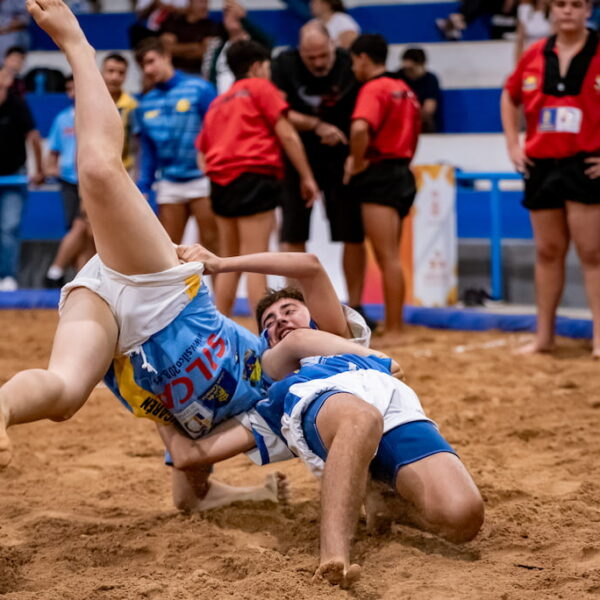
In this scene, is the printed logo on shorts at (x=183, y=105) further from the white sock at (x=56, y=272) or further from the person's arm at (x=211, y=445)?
the person's arm at (x=211, y=445)

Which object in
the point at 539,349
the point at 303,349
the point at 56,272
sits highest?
the point at 303,349

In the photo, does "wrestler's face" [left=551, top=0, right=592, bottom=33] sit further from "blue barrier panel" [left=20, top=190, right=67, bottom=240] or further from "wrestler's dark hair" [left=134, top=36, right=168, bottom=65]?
"blue barrier panel" [left=20, top=190, right=67, bottom=240]

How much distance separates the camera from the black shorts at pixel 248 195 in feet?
20.1

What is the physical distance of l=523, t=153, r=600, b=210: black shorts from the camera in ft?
18.6

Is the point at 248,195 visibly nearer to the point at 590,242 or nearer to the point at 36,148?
the point at 590,242

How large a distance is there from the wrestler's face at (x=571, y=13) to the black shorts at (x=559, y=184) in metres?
0.70

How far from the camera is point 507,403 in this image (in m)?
4.98

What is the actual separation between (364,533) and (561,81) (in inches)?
131

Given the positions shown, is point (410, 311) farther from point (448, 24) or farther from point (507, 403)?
point (448, 24)

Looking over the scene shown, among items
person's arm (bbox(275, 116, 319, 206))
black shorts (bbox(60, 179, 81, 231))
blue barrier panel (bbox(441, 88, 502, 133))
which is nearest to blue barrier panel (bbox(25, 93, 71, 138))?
black shorts (bbox(60, 179, 81, 231))

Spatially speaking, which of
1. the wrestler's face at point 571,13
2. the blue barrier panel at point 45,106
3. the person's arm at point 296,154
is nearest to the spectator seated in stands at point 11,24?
the blue barrier panel at point 45,106

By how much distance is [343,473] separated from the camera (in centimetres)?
285

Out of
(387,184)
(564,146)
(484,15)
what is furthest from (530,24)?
(564,146)

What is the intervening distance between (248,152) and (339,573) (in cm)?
375
